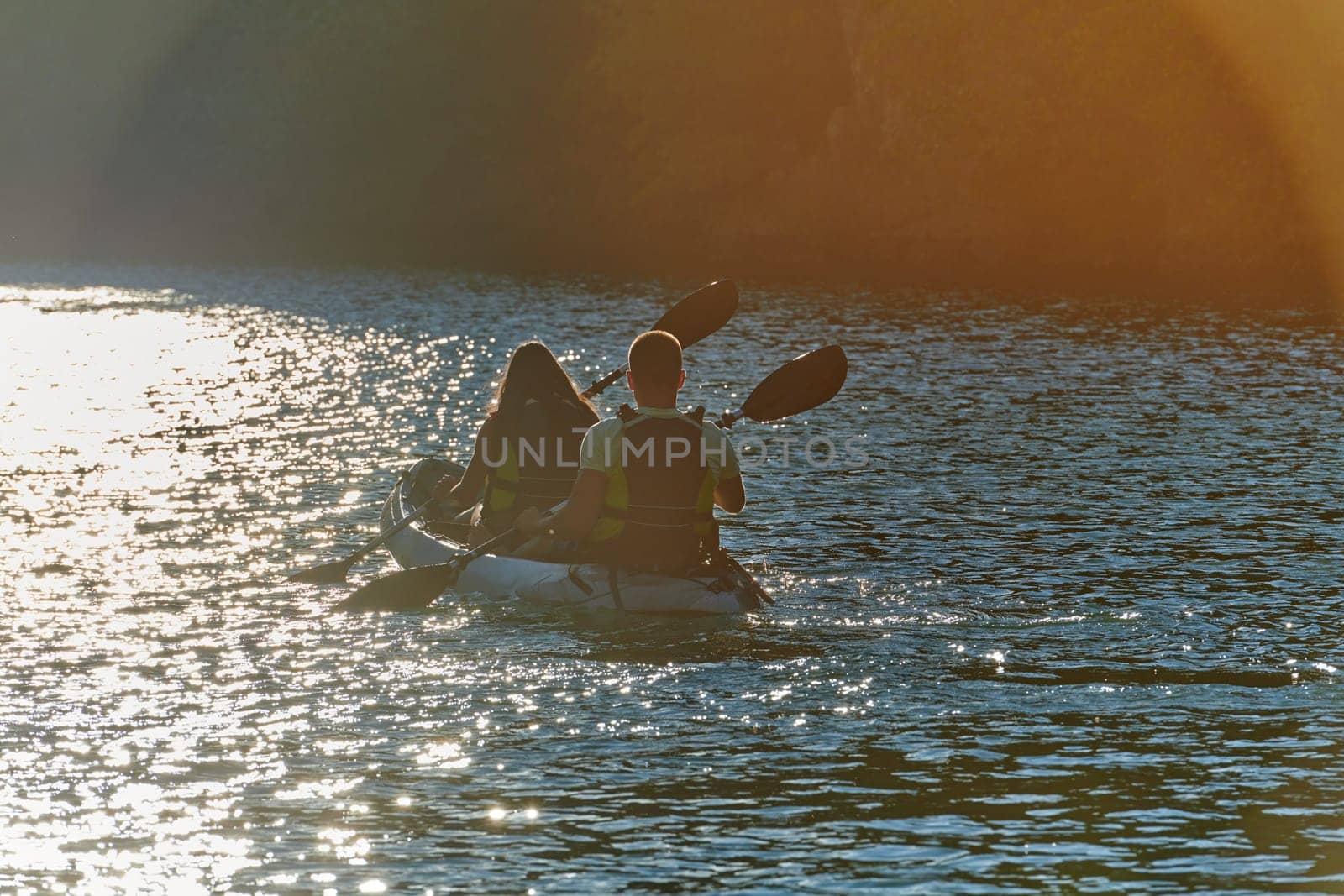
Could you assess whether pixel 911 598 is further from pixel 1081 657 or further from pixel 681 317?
pixel 681 317

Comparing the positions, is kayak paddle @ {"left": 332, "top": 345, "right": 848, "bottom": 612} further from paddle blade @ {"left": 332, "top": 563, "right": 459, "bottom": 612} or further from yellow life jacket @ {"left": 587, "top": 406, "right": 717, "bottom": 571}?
yellow life jacket @ {"left": 587, "top": 406, "right": 717, "bottom": 571}

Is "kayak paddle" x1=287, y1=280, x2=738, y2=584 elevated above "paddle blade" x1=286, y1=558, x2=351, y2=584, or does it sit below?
above

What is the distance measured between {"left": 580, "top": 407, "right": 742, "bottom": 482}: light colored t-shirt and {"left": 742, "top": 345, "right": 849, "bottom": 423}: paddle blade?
119 centimetres

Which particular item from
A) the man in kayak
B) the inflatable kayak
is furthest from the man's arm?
the inflatable kayak

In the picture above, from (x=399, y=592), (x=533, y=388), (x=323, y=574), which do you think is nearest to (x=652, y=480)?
(x=533, y=388)

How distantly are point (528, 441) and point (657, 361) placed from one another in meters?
2.35

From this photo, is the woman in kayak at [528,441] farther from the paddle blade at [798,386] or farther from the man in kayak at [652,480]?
the paddle blade at [798,386]

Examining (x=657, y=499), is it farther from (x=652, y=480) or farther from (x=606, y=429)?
(x=606, y=429)

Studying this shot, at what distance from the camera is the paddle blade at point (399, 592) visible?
44.3 feet

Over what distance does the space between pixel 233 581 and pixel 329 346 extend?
22935 millimetres

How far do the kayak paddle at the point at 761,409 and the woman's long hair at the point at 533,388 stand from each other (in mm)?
709

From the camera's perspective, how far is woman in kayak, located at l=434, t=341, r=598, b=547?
13.8m

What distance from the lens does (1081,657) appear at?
12.0 m

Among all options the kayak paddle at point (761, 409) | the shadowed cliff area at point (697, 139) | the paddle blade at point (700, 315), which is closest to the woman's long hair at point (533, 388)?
the kayak paddle at point (761, 409)
